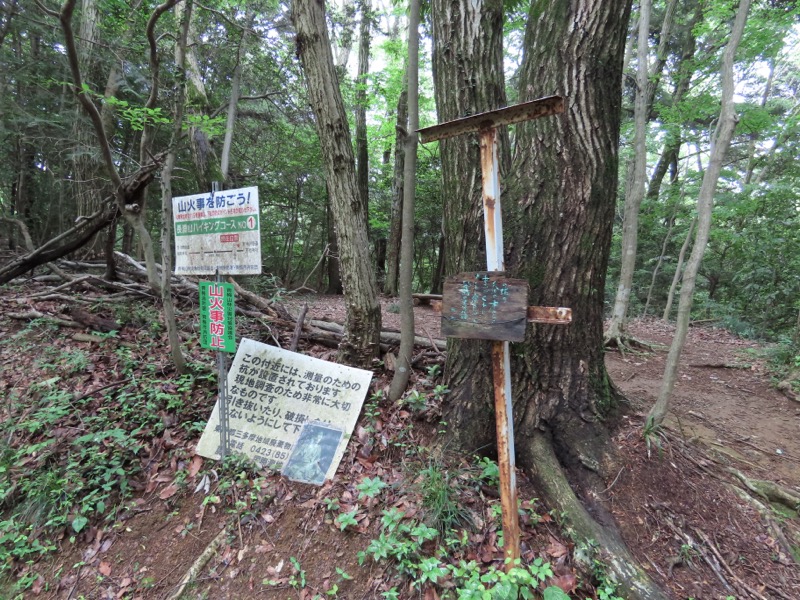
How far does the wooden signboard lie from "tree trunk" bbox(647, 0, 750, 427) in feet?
5.58

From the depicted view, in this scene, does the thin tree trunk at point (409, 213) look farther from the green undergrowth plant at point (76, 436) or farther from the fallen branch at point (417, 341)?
the green undergrowth plant at point (76, 436)

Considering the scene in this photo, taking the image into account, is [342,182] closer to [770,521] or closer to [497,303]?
[497,303]

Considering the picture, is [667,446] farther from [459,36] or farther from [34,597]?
[34,597]

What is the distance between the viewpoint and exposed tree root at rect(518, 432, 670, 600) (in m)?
2.02

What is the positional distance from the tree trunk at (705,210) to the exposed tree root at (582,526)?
0.96 metres

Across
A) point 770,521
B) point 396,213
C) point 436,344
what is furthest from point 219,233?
point 396,213

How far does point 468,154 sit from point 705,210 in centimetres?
187

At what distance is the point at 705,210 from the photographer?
283cm

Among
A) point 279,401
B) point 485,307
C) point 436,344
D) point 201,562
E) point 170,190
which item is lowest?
point 201,562

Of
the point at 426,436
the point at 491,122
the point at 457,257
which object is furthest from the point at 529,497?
the point at 491,122

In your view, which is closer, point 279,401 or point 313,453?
point 313,453

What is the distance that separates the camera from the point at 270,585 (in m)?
2.33

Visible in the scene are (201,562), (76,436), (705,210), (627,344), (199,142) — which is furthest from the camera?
(199,142)

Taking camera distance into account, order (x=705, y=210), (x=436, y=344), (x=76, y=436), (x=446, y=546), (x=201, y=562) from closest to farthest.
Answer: (x=446, y=546) → (x=201, y=562) → (x=705, y=210) → (x=76, y=436) → (x=436, y=344)
